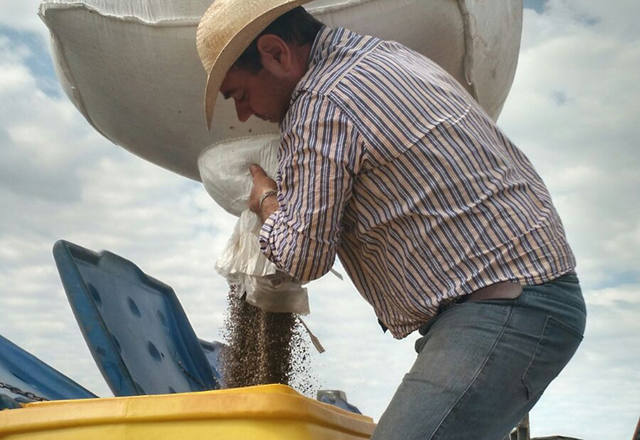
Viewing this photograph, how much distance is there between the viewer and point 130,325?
2.87 meters

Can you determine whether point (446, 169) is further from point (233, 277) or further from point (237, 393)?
point (233, 277)

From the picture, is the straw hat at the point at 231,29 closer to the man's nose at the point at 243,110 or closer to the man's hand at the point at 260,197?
the man's nose at the point at 243,110

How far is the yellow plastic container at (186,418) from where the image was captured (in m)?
1.64

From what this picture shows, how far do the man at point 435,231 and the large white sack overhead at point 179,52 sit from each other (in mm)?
979

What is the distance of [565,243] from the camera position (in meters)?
1.55

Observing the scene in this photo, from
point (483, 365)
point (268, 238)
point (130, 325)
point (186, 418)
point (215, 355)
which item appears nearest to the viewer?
point (483, 365)

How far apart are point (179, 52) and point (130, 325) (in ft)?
3.08

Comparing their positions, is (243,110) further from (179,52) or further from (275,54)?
(179,52)

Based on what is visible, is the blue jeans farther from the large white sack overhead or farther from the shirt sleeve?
the large white sack overhead

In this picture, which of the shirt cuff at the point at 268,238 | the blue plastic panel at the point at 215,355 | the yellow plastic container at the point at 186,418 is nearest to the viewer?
the shirt cuff at the point at 268,238

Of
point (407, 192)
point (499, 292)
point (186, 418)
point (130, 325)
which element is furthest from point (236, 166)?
point (499, 292)

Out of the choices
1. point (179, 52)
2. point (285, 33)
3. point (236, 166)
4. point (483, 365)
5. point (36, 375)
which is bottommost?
point (483, 365)

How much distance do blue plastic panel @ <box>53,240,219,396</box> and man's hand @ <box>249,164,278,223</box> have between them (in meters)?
1.02

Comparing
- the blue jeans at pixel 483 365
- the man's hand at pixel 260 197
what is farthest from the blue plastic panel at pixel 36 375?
the blue jeans at pixel 483 365
